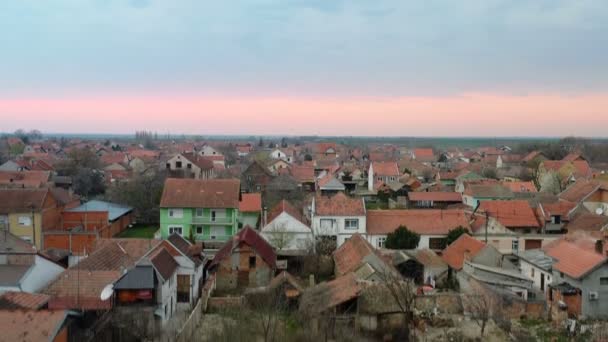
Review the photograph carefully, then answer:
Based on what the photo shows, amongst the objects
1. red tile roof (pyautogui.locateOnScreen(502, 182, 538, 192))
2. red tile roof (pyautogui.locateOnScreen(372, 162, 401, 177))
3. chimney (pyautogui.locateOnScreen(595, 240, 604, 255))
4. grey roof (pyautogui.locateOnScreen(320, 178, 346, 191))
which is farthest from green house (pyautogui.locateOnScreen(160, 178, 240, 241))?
red tile roof (pyautogui.locateOnScreen(372, 162, 401, 177))

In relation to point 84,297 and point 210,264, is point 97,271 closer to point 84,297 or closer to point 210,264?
point 84,297

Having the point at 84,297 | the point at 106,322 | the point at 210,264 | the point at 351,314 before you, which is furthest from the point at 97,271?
the point at 351,314

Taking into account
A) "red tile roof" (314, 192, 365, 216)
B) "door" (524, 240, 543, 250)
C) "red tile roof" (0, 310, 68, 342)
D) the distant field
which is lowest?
the distant field

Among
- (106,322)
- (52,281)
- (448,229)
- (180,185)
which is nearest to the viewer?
(106,322)

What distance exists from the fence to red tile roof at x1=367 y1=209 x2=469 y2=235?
11399 millimetres

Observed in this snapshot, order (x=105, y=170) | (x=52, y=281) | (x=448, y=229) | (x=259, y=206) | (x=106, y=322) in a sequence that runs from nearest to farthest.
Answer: (x=106, y=322) < (x=52, y=281) < (x=448, y=229) < (x=259, y=206) < (x=105, y=170)

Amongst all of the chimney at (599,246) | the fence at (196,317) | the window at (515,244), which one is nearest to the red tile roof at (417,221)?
the window at (515,244)

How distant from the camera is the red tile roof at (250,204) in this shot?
34844 millimetres

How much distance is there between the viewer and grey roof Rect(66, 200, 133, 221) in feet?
113

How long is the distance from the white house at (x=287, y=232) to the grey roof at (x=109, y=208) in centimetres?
1145

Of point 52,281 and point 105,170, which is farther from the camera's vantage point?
point 105,170

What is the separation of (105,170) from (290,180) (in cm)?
2656

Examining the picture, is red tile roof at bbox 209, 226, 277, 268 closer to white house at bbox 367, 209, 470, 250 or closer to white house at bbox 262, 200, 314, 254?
white house at bbox 262, 200, 314, 254

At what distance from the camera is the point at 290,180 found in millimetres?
49344
